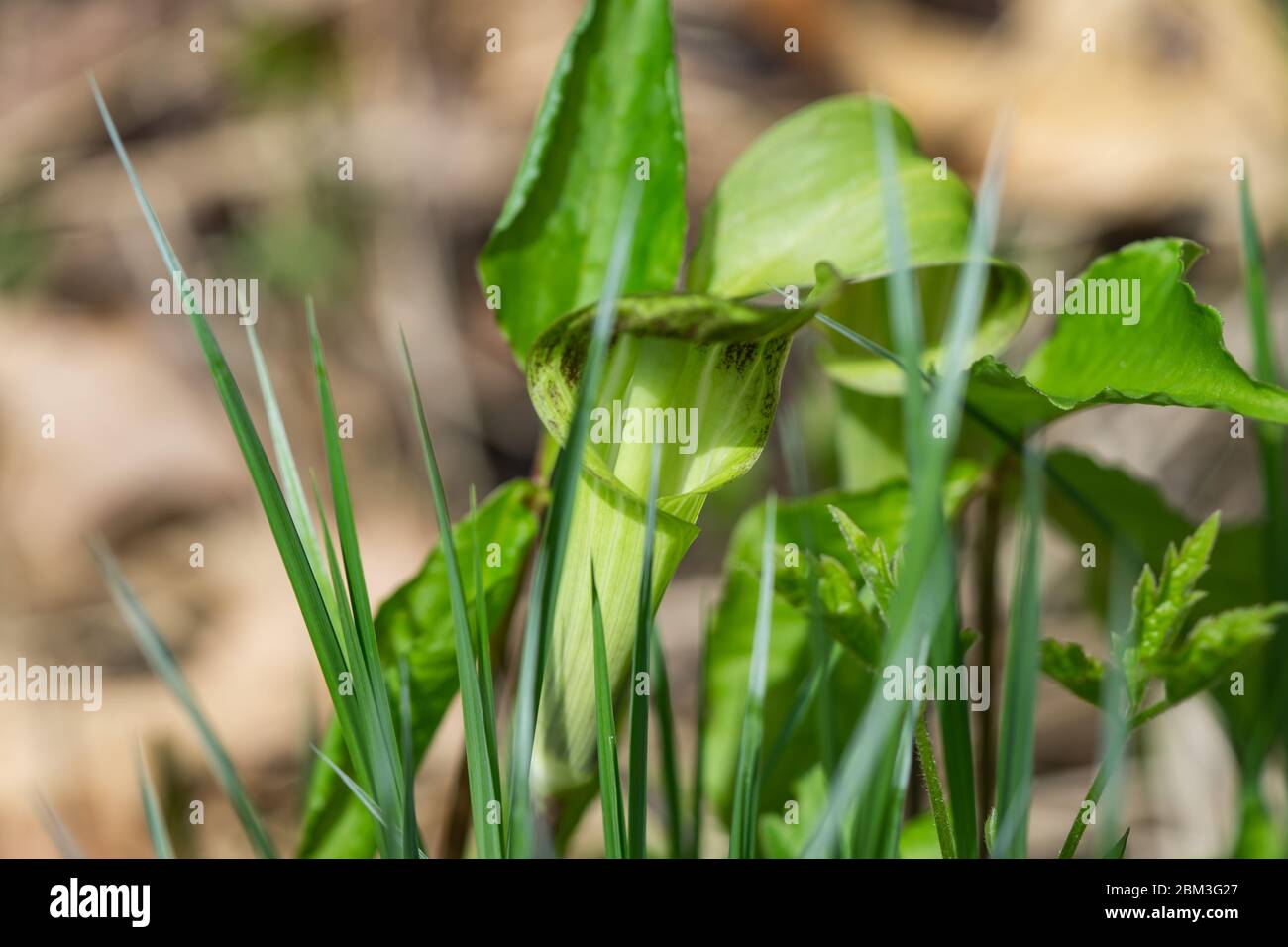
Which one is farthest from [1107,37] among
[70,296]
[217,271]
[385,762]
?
[385,762]

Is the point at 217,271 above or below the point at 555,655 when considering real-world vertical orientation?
above

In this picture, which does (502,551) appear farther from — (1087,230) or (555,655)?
(1087,230)

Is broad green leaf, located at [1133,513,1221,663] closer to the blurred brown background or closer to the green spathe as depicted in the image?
the blurred brown background

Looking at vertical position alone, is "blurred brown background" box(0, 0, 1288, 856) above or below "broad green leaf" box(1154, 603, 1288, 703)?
above

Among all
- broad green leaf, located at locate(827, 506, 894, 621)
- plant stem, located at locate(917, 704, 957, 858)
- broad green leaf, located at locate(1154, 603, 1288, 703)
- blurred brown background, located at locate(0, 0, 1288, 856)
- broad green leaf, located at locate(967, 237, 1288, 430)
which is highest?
blurred brown background, located at locate(0, 0, 1288, 856)

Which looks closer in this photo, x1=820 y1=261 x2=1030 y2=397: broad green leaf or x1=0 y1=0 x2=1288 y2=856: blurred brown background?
x1=820 y1=261 x2=1030 y2=397: broad green leaf

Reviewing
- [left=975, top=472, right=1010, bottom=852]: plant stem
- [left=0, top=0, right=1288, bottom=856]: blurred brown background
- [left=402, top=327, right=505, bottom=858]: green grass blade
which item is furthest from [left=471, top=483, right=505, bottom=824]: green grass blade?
[left=0, top=0, right=1288, bottom=856]: blurred brown background

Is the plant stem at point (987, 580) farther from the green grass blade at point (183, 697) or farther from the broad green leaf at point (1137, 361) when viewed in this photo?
the green grass blade at point (183, 697)
